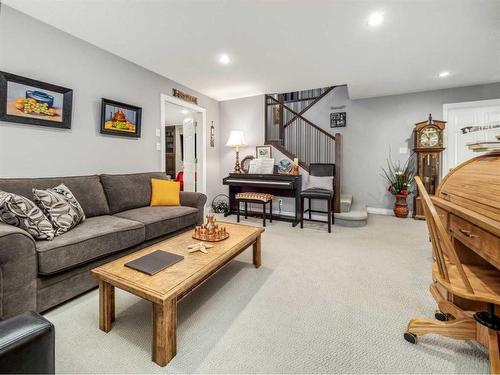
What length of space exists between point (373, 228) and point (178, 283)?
3.42 meters

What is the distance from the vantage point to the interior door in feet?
16.5

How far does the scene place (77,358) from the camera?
4.16ft

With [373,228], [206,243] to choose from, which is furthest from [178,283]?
[373,228]

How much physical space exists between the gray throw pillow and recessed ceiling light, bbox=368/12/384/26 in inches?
85.5

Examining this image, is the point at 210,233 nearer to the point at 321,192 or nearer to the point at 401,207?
the point at 321,192

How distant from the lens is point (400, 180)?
14.5 feet

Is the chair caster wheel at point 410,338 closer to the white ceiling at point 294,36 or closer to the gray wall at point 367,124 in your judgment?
the white ceiling at point 294,36

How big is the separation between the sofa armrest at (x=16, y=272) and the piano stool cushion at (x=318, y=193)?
3.23 metres

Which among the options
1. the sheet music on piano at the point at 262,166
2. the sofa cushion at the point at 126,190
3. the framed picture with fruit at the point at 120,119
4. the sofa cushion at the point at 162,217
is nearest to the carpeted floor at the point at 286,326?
the sofa cushion at the point at 162,217

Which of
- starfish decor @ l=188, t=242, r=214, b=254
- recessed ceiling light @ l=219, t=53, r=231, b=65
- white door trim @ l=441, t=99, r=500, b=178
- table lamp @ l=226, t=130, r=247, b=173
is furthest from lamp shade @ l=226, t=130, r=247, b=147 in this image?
white door trim @ l=441, t=99, r=500, b=178

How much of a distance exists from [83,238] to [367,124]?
5.01 m

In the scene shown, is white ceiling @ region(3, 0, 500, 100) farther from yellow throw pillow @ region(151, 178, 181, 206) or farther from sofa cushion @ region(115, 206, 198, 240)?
sofa cushion @ region(115, 206, 198, 240)

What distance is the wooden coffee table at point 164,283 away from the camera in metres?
1.21

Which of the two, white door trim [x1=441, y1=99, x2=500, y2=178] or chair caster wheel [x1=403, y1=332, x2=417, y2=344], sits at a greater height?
white door trim [x1=441, y1=99, x2=500, y2=178]
